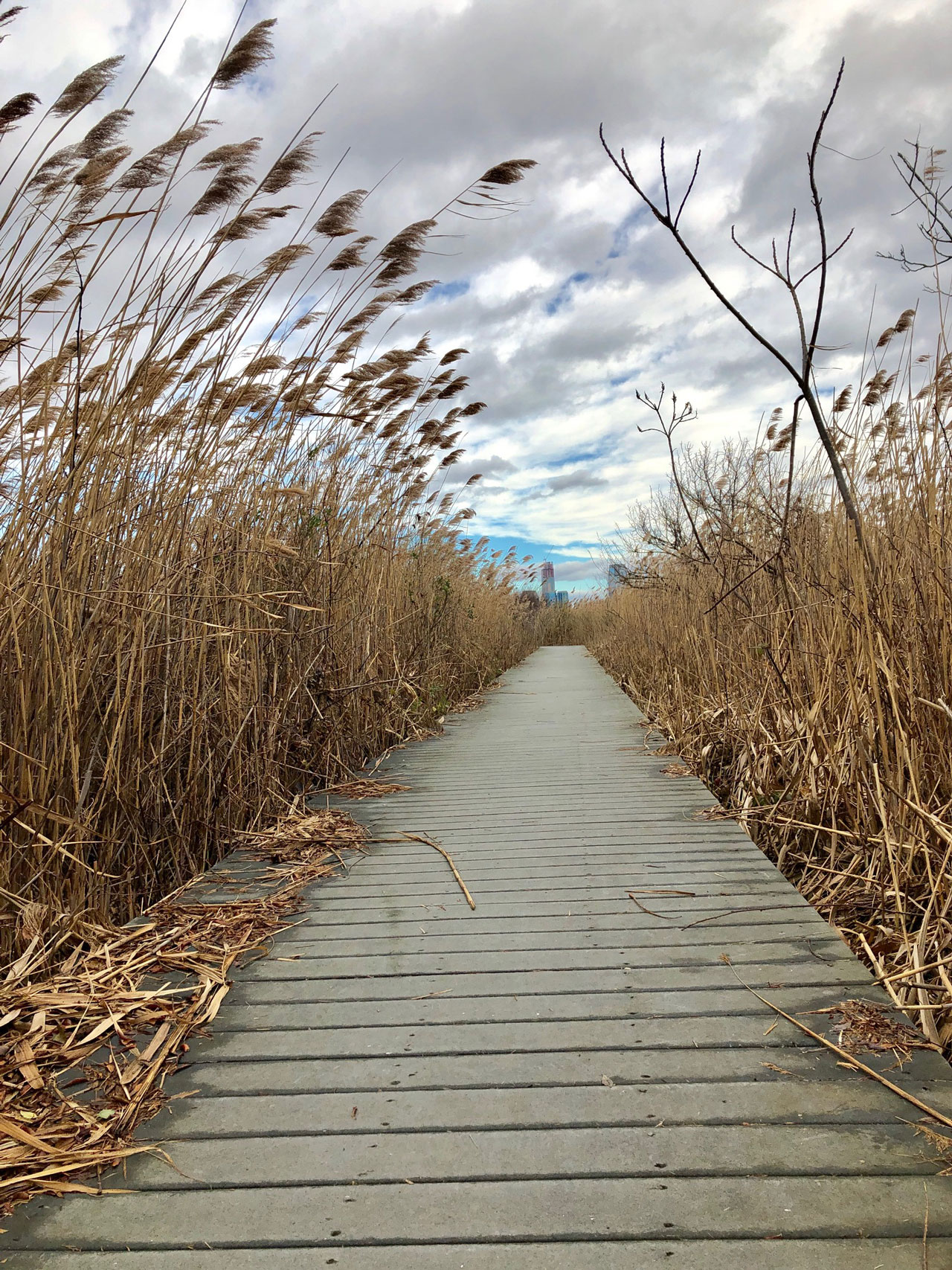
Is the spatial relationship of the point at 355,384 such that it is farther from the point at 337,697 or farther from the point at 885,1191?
the point at 885,1191

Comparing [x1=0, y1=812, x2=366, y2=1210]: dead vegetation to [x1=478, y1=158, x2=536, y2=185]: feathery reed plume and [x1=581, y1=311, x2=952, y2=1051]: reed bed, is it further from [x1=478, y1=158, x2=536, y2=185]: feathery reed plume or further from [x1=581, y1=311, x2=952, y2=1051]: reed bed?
[x1=478, y1=158, x2=536, y2=185]: feathery reed plume

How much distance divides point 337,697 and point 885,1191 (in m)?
2.94

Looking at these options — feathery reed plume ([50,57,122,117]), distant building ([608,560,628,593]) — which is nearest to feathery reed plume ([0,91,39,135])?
feathery reed plume ([50,57,122,117])

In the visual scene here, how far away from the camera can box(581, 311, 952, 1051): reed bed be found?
1875 mm

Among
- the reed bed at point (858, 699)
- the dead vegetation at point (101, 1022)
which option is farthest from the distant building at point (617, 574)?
the dead vegetation at point (101, 1022)

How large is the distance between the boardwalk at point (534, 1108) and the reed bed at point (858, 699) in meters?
0.18

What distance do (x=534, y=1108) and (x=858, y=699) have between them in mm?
1548

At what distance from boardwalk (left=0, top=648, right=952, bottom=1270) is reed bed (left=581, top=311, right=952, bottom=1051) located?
18cm

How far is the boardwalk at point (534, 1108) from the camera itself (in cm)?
104

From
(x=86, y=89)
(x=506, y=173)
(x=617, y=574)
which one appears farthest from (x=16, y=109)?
(x=617, y=574)

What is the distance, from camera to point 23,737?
73.8 inches

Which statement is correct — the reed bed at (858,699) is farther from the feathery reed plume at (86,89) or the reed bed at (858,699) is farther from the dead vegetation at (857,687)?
the feathery reed plume at (86,89)

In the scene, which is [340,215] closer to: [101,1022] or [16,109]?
[16,109]

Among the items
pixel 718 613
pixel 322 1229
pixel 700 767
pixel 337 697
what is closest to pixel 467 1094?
pixel 322 1229
